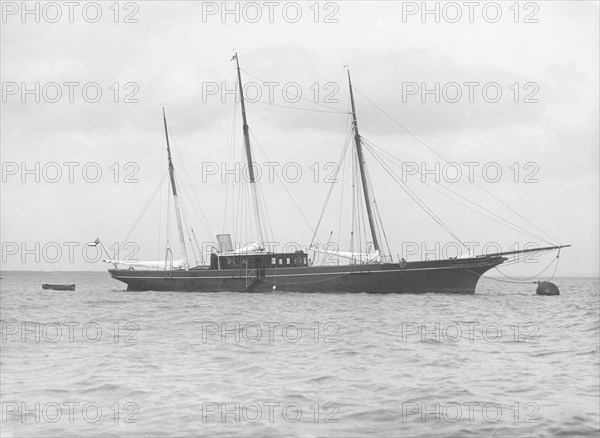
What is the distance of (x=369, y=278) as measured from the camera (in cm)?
5072

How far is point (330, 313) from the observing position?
1348 inches

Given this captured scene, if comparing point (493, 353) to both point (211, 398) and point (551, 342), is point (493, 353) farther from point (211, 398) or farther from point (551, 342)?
point (211, 398)

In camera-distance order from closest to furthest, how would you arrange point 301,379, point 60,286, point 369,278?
point 301,379
point 369,278
point 60,286

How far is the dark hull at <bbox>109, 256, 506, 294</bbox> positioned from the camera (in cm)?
4969

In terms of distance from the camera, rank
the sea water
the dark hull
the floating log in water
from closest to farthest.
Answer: the sea water, the dark hull, the floating log in water

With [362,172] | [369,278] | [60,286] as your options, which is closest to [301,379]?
[369,278]

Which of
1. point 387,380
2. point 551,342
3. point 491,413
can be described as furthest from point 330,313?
point 491,413

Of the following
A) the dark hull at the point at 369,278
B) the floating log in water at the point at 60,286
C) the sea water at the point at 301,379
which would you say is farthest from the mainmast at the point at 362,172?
the floating log in water at the point at 60,286

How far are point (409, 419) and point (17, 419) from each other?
23.5 ft

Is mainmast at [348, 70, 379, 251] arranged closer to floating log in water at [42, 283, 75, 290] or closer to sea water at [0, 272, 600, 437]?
sea water at [0, 272, 600, 437]

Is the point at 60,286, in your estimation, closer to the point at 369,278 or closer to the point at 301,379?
the point at 369,278

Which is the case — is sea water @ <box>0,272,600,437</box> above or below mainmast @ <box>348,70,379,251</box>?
below

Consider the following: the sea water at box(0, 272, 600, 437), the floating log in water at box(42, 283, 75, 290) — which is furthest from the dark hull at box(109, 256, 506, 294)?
the floating log in water at box(42, 283, 75, 290)

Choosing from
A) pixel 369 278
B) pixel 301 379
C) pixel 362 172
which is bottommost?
pixel 301 379
